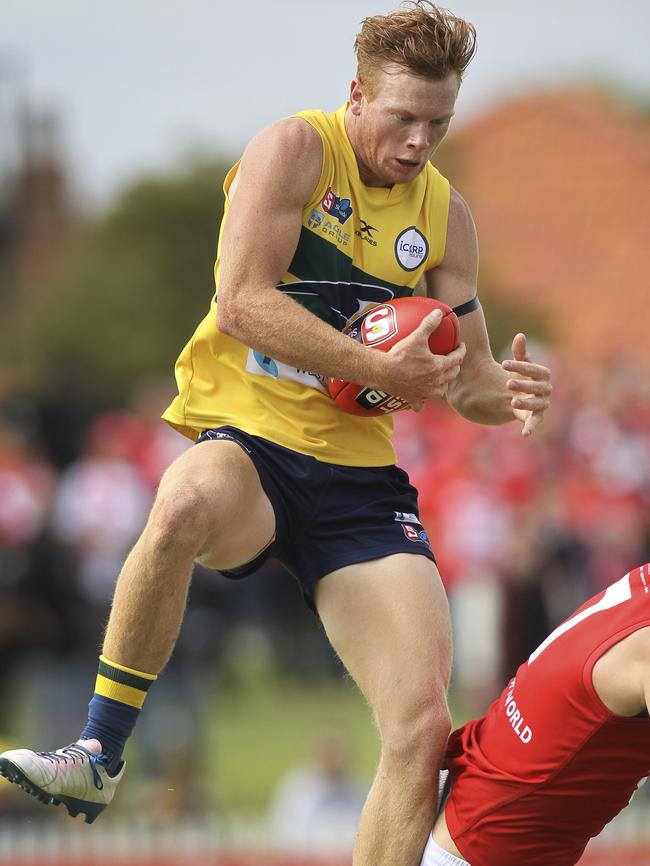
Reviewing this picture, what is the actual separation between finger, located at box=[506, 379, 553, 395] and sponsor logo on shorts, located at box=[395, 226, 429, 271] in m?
0.53

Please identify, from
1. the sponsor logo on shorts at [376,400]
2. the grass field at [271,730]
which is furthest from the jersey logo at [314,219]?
the grass field at [271,730]

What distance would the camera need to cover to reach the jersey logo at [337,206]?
211 inches

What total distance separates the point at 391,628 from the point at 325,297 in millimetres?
1146

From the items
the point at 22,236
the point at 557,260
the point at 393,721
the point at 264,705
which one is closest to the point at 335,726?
the point at 264,705

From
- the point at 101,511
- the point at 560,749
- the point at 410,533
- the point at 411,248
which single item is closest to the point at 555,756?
the point at 560,749

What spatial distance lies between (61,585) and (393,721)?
758 cm

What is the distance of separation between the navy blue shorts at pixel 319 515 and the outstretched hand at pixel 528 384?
1.89ft

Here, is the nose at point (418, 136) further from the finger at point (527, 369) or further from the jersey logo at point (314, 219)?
the finger at point (527, 369)

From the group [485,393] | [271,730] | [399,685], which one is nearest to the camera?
[399,685]

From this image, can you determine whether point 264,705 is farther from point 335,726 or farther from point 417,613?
point 417,613

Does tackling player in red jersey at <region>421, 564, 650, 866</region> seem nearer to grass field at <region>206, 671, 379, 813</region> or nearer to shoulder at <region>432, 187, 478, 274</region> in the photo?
shoulder at <region>432, 187, 478, 274</region>

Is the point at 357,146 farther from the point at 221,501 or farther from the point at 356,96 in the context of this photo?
the point at 221,501

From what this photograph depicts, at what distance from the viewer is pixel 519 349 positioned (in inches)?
223

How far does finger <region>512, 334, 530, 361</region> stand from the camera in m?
5.61
